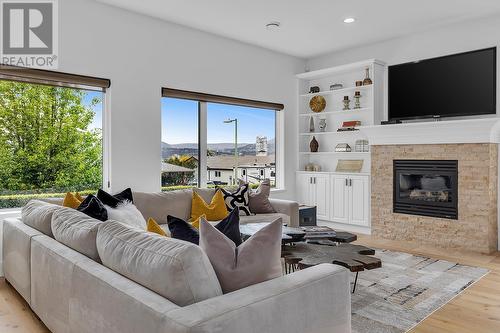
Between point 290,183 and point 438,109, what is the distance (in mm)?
2496

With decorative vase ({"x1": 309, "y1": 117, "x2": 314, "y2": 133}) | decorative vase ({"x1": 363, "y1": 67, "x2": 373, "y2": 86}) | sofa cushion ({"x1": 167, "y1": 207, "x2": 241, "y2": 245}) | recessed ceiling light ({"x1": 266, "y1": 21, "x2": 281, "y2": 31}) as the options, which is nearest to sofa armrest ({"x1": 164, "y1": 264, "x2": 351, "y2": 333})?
sofa cushion ({"x1": 167, "y1": 207, "x2": 241, "y2": 245})

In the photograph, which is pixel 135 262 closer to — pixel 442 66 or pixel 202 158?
pixel 202 158

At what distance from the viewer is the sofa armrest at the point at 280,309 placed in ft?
4.15

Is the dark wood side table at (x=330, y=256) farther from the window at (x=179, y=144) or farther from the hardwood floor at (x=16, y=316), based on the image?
the window at (x=179, y=144)

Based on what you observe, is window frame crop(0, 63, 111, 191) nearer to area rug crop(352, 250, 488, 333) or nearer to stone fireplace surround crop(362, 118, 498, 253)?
area rug crop(352, 250, 488, 333)

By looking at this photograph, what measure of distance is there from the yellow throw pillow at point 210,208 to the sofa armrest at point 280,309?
2546 millimetres

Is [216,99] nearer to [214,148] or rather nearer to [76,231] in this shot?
[214,148]

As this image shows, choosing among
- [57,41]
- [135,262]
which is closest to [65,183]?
[57,41]

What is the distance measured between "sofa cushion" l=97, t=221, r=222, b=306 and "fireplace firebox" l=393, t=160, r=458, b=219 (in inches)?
164

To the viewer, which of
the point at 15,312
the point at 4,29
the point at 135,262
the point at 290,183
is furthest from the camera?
the point at 290,183

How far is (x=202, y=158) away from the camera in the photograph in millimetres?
5289

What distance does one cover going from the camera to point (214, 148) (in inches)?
217

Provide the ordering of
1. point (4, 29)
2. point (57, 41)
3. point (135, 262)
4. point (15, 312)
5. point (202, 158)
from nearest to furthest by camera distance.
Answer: point (135, 262), point (15, 312), point (4, 29), point (57, 41), point (202, 158)

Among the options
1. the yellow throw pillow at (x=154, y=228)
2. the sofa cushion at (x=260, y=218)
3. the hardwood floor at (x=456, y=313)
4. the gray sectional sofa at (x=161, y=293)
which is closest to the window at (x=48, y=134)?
the hardwood floor at (x=456, y=313)
